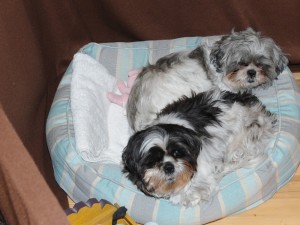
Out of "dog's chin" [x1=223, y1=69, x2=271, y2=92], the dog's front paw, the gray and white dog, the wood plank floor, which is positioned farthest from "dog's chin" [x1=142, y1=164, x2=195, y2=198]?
"dog's chin" [x1=223, y1=69, x2=271, y2=92]

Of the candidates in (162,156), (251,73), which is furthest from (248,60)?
(162,156)

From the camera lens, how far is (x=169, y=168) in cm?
285

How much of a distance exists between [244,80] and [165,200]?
118 centimetres

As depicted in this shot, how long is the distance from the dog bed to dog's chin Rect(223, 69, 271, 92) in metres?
0.23

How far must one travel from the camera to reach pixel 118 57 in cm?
452

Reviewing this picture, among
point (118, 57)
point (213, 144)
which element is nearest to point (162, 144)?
point (213, 144)

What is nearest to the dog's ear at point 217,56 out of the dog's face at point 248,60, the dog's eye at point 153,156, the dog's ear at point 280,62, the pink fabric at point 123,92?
the dog's face at point 248,60

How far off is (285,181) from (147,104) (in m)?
1.21

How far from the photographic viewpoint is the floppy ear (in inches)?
150

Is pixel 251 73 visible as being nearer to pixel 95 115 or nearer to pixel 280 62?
pixel 280 62

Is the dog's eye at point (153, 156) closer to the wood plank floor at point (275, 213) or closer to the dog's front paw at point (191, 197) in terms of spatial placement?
the dog's front paw at point (191, 197)

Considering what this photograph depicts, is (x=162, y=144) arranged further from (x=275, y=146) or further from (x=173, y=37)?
(x=173, y=37)

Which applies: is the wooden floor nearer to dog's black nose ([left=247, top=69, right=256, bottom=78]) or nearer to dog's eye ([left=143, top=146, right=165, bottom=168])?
dog's eye ([left=143, top=146, right=165, bottom=168])

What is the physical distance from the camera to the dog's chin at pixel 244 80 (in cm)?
371
